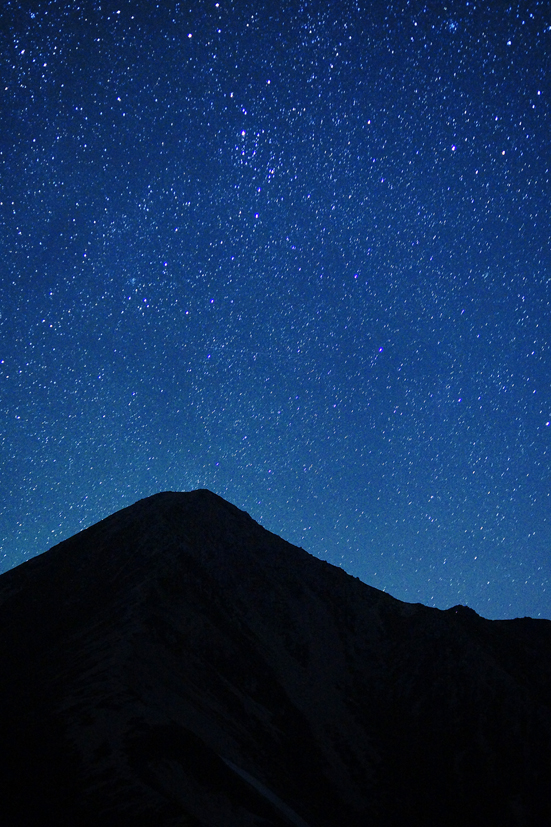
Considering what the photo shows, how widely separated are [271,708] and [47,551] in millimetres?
29836

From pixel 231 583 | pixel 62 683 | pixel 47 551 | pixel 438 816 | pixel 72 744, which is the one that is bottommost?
pixel 438 816

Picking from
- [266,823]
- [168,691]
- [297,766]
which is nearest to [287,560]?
[297,766]

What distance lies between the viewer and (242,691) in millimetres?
38562

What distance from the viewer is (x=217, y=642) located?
1617 inches

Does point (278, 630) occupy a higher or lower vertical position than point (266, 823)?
higher

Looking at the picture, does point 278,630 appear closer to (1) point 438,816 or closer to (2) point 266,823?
(1) point 438,816

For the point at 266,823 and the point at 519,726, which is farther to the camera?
the point at 519,726

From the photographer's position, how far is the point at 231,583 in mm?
49469

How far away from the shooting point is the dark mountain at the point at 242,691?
2056 centimetres

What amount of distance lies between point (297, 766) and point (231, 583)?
1737 cm

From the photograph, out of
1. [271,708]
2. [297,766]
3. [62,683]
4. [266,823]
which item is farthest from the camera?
[271,708]

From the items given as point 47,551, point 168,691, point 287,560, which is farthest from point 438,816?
point 47,551

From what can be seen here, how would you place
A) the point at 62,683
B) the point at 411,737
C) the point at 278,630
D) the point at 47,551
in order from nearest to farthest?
the point at 62,683
the point at 411,737
the point at 278,630
the point at 47,551

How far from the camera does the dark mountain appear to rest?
20562mm
